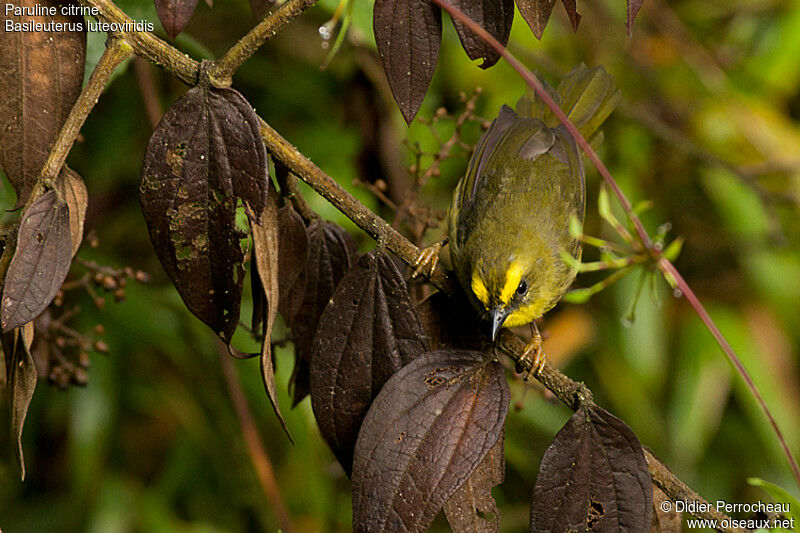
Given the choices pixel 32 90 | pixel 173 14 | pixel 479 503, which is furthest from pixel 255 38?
pixel 479 503

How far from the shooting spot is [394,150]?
2.45 m

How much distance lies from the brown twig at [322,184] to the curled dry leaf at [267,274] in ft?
0.28

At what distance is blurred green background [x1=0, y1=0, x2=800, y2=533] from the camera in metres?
2.75

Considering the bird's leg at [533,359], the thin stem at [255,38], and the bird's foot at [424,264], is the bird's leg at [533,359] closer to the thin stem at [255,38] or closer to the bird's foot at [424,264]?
the bird's foot at [424,264]

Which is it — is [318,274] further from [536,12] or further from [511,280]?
[511,280]

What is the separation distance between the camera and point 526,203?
2.26 meters

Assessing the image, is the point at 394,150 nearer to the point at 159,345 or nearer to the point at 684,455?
the point at 159,345

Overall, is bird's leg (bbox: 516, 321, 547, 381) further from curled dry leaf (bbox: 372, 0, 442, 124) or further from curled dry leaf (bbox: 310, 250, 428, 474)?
curled dry leaf (bbox: 372, 0, 442, 124)

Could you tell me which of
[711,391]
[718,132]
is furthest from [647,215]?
[711,391]

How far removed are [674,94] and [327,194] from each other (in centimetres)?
285

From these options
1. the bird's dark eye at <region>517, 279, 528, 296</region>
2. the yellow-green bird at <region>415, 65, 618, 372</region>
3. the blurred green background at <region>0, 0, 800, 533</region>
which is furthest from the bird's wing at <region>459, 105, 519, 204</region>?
the bird's dark eye at <region>517, 279, 528, 296</region>

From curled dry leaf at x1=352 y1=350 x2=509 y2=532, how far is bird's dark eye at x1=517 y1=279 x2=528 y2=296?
812 mm

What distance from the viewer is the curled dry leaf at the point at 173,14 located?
112 centimetres

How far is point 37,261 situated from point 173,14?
384mm
